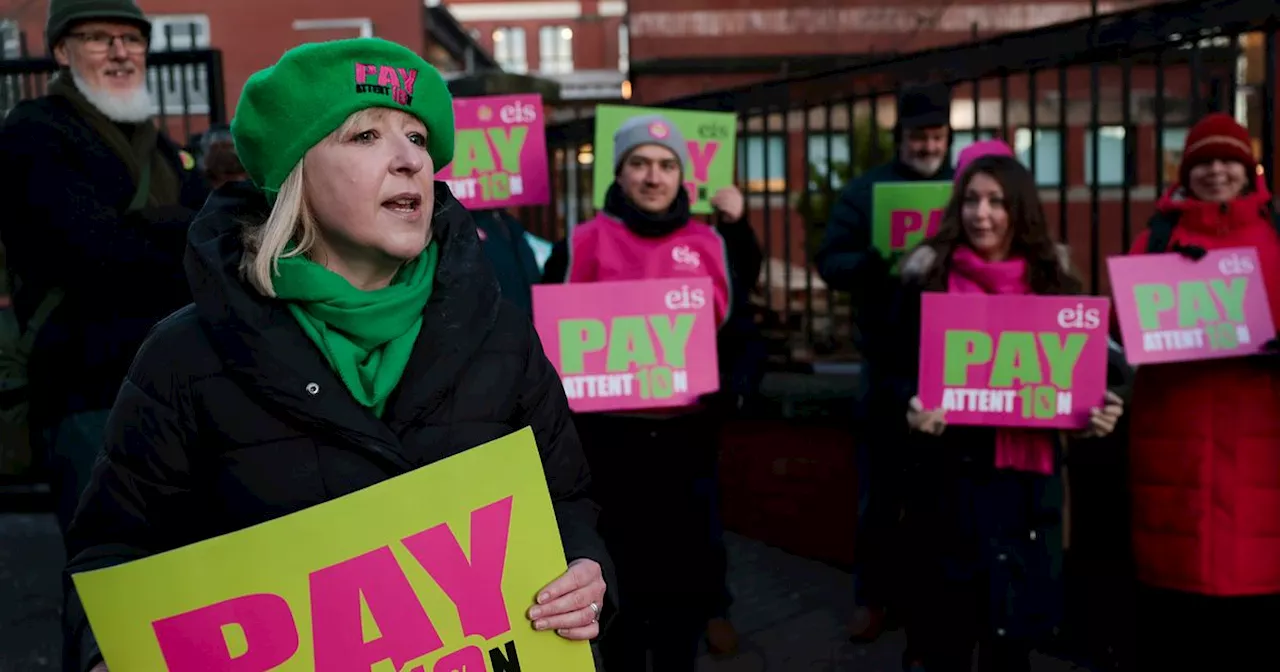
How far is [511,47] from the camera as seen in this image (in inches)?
1986

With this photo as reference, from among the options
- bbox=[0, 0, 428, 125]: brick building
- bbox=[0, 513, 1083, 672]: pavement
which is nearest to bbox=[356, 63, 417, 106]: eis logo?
bbox=[0, 513, 1083, 672]: pavement

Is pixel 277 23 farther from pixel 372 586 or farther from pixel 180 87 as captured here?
pixel 372 586

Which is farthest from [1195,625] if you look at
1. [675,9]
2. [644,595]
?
[675,9]

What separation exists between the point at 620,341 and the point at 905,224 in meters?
1.36

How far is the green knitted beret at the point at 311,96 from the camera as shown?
5.42 ft

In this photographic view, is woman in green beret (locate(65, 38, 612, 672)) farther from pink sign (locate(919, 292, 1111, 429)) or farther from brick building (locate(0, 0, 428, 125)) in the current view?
brick building (locate(0, 0, 428, 125))

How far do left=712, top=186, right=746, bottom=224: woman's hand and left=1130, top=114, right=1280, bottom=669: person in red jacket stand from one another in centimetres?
144

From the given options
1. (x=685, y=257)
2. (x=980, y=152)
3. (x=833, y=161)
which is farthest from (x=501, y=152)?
(x=833, y=161)

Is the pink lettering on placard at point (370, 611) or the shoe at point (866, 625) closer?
the pink lettering on placard at point (370, 611)

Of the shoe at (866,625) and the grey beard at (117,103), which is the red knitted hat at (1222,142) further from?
the grey beard at (117,103)

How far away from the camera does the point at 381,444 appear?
1608 mm

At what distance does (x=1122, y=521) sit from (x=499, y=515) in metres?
3.62

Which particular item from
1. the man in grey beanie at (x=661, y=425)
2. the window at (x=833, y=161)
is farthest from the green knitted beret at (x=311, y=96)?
the window at (x=833, y=161)

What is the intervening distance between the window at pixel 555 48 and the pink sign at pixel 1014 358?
4935 centimetres
